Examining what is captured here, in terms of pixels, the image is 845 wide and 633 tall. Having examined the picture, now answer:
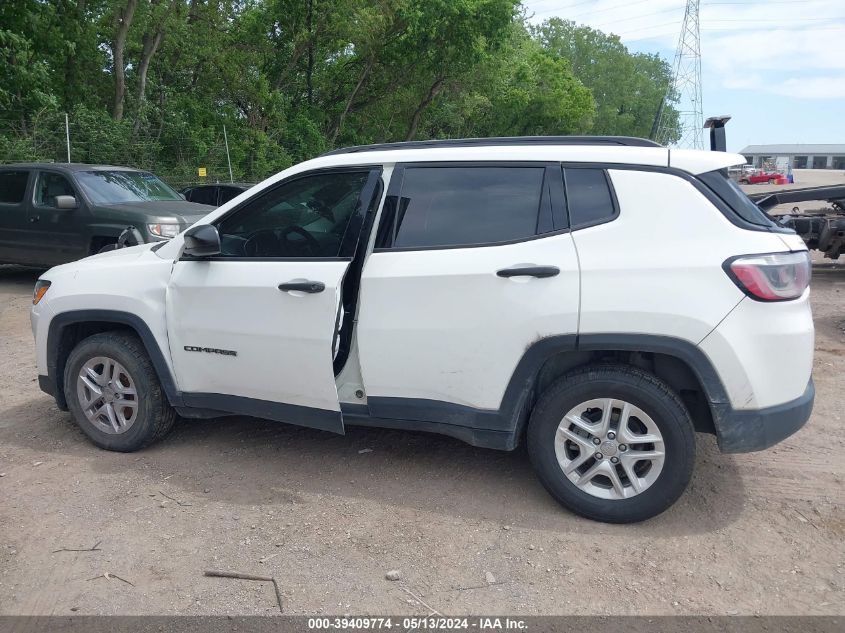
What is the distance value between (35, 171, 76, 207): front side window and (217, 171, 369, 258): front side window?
6.94 m

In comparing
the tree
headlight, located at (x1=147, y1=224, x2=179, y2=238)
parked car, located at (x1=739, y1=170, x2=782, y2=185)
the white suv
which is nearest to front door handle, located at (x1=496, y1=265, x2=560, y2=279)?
the white suv

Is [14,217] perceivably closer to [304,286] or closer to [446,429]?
[304,286]

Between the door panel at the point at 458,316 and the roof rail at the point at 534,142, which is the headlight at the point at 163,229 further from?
the door panel at the point at 458,316

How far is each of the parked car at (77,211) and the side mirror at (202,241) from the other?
5160 mm

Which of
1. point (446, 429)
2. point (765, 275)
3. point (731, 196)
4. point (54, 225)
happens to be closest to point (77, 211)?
point (54, 225)

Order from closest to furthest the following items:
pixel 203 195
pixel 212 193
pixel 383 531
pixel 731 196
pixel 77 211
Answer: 1. pixel 731 196
2. pixel 383 531
3. pixel 77 211
4. pixel 212 193
5. pixel 203 195

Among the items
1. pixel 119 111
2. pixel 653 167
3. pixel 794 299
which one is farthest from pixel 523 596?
pixel 119 111

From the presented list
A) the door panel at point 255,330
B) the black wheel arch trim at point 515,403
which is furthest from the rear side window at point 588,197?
the door panel at point 255,330

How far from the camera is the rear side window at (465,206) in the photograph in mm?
3777

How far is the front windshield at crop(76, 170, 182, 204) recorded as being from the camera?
10.0 m

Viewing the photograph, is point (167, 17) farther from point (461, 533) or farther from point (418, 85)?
point (461, 533)

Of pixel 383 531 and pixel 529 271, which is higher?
pixel 529 271

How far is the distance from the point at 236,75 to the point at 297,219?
20933 millimetres

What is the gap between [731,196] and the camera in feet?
11.7
